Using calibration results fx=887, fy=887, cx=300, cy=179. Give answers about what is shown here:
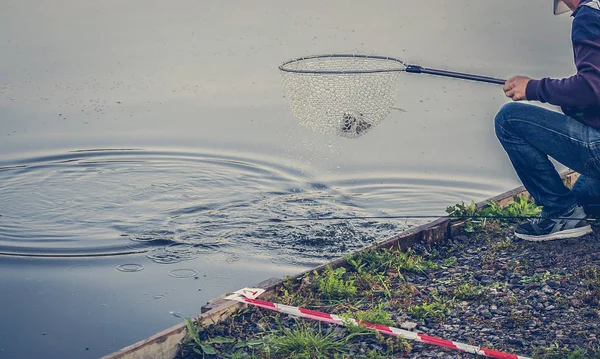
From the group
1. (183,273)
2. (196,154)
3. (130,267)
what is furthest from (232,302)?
(196,154)

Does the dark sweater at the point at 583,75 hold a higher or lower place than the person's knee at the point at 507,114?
higher

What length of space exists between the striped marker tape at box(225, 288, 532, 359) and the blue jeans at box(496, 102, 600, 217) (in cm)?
167

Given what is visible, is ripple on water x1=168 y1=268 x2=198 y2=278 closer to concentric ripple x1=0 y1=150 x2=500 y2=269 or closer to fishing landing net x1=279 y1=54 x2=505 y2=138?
concentric ripple x1=0 y1=150 x2=500 y2=269

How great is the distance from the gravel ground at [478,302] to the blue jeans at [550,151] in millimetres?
282

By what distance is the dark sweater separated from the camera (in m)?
5.07

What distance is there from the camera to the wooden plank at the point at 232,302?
438 centimetres

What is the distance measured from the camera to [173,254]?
6719 mm

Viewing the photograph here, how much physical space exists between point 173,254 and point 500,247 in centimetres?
242

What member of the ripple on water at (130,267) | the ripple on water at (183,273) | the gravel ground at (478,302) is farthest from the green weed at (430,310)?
the ripple on water at (130,267)

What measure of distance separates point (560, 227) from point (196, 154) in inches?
165

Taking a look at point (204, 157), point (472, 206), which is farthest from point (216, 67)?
point (472, 206)

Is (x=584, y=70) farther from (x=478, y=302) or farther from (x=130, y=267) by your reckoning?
(x=130, y=267)

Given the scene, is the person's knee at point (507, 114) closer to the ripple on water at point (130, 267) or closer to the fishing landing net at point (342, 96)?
the fishing landing net at point (342, 96)

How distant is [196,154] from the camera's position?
9.10 m
